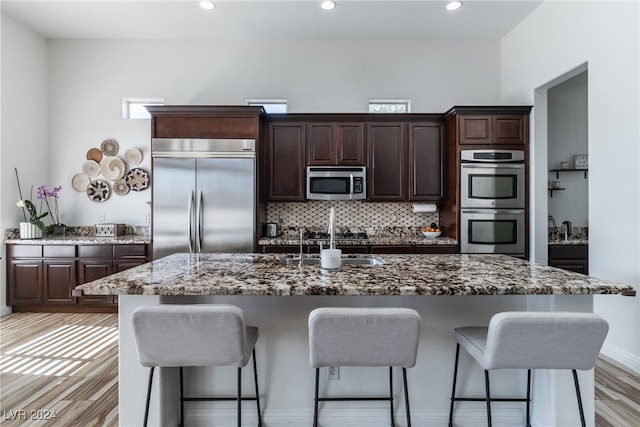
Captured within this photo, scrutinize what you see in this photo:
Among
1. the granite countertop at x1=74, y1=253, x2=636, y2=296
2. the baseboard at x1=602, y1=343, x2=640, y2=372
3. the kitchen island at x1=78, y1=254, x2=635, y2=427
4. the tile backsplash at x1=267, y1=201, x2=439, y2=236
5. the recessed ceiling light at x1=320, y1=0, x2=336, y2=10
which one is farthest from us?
the tile backsplash at x1=267, y1=201, x2=439, y2=236

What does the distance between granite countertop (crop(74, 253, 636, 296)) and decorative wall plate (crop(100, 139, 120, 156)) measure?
321 cm

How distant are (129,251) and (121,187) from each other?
3.37 feet

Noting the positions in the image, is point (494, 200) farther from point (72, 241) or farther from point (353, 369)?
point (72, 241)

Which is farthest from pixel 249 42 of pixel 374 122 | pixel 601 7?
pixel 601 7

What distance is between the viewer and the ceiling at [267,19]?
12.7ft

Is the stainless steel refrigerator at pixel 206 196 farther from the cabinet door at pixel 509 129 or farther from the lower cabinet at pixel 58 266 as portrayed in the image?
the cabinet door at pixel 509 129

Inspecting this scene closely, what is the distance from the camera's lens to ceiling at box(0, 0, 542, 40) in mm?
3873

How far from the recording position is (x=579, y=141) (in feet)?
15.3

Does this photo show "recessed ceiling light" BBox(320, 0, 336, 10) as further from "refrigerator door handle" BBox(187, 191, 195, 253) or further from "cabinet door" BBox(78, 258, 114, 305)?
"cabinet door" BBox(78, 258, 114, 305)


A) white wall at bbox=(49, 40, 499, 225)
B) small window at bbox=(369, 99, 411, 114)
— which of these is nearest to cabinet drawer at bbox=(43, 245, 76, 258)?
white wall at bbox=(49, 40, 499, 225)

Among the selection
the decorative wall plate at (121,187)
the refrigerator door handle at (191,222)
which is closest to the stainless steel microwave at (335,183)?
the refrigerator door handle at (191,222)

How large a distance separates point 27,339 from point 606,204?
5.31 metres

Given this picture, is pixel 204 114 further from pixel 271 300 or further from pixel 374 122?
pixel 271 300

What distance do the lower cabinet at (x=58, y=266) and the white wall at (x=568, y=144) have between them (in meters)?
5.14
